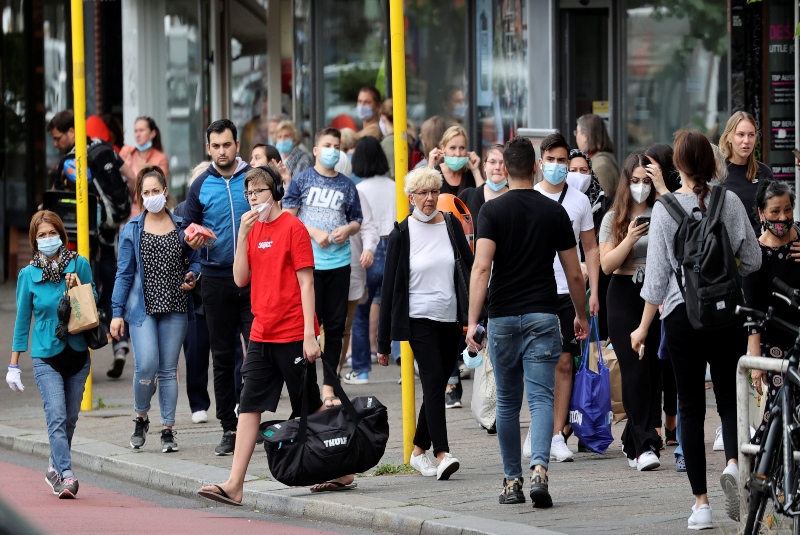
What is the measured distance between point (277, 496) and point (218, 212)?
2.50 meters

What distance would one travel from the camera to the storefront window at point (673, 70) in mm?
15375

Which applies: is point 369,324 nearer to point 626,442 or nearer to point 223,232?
point 223,232

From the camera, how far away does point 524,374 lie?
8.10 m

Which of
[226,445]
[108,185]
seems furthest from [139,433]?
[108,185]

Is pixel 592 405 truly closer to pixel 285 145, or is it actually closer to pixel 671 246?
pixel 671 246

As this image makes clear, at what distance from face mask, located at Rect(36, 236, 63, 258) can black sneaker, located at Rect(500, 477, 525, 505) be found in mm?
3296

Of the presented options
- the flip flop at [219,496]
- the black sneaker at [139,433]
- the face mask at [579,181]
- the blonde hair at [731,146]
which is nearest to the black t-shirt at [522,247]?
the flip flop at [219,496]

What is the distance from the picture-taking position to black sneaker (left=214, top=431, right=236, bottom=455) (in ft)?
33.8

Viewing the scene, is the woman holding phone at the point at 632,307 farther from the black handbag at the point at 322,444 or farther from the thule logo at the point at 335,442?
the thule logo at the point at 335,442

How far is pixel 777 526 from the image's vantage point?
6.34 metres

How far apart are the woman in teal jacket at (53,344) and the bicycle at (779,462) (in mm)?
4412

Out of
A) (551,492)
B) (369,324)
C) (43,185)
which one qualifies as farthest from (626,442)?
(43,185)

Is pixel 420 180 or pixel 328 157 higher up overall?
pixel 328 157

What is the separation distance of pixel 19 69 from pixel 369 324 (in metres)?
11.2
